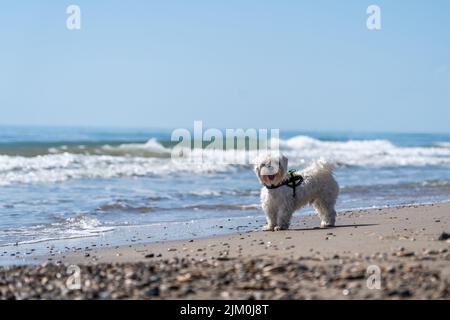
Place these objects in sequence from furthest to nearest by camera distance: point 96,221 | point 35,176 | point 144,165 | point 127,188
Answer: point 144,165, point 35,176, point 127,188, point 96,221

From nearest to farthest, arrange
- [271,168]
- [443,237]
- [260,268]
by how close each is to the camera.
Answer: [260,268] → [443,237] → [271,168]

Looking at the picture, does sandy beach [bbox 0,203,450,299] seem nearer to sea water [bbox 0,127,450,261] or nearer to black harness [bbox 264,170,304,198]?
black harness [bbox 264,170,304,198]

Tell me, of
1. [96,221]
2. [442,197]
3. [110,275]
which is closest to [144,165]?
[442,197]

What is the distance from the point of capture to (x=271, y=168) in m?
10.3

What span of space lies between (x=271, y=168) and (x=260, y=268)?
146 inches

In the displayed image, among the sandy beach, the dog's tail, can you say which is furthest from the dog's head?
the sandy beach

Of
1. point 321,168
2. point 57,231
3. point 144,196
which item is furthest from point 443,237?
point 144,196

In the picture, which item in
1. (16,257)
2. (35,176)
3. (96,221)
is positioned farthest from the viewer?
(35,176)

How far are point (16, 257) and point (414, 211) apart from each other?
688cm

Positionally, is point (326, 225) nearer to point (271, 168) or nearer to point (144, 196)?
point (271, 168)

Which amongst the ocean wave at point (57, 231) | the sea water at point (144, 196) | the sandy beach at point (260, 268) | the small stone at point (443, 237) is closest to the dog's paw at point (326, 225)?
the sandy beach at point (260, 268)

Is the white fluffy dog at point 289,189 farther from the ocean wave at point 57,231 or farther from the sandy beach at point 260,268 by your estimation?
the ocean wave at point 57,231

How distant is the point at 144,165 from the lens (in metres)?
25.1

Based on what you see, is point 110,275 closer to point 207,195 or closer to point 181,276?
point 181,276
